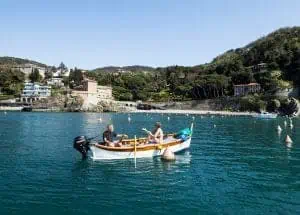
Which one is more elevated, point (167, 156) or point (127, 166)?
point (167, 156)

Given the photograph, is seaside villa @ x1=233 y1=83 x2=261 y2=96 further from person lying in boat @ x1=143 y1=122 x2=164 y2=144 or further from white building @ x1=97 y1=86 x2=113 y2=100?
person lying in boat @ x1=143 y1=122 x2=164 y2=144

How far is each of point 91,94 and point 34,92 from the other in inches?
1094

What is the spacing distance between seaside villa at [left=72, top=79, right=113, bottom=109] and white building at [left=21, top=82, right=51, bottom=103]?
1828 centimetres

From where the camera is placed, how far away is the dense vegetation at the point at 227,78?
15362 cm

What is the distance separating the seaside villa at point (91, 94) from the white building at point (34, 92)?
18283mm

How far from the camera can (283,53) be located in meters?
160

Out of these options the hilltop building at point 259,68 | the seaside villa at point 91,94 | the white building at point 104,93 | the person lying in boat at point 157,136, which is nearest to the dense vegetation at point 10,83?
the seaside villa at point 91,94

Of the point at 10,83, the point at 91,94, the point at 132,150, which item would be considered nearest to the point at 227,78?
the point at 91,94

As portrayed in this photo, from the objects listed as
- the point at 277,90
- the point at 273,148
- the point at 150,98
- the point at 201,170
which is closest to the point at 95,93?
the point at 150,98

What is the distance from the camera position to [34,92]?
175m

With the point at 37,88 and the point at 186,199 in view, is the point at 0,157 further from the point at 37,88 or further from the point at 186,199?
the point at 37,88

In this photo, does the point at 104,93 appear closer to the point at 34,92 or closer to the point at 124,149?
the point at 34,92

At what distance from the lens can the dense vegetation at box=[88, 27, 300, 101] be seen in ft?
504

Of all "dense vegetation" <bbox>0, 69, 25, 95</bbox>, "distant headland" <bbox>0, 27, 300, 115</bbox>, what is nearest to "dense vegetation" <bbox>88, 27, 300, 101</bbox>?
"distant headland" <bbox>0, 27, 300, 115</bbox>
